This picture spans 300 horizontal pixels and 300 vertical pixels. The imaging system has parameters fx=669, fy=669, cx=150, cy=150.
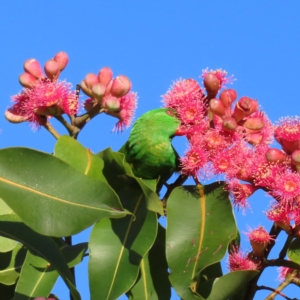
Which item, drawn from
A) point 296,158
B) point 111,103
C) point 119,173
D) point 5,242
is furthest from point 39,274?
point 296,158

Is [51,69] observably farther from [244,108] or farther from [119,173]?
[244,108]

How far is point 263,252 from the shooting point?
72.9 inches

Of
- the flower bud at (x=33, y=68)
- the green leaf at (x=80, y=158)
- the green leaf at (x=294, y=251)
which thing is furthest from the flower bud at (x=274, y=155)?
the flower bud at (x=33, y=68)

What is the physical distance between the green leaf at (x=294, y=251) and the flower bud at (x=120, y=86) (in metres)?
0.73

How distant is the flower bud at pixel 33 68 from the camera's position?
2164 mm

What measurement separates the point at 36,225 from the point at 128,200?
48cm

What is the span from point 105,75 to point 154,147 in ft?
1.19

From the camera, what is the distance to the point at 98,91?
212cm

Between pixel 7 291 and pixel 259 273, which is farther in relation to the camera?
pixel 7 291

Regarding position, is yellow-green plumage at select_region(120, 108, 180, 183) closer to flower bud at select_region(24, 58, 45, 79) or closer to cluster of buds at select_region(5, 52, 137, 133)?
cluster of buds at select_region(5, 52, 137, 133)

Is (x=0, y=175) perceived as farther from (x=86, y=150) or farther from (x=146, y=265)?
(x=146, y=265)

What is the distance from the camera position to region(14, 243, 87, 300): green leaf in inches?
74.4

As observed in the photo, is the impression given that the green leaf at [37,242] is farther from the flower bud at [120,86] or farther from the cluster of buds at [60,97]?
the flower bud at [120,86]

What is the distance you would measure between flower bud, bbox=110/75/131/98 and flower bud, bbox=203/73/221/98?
0.28m
